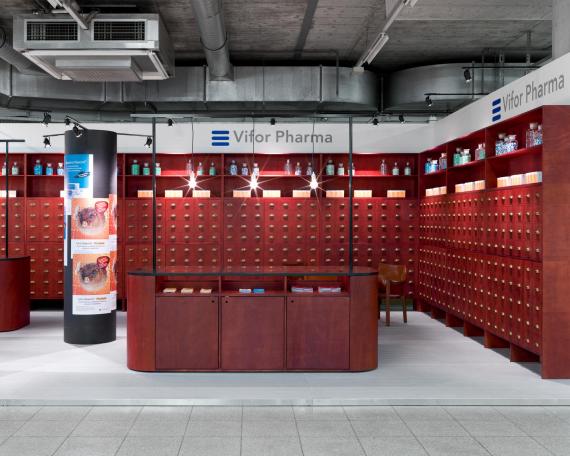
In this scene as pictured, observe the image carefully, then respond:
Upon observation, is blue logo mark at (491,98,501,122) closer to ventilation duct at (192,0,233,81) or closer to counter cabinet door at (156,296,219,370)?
ventilation duct at (192,0,233,81)

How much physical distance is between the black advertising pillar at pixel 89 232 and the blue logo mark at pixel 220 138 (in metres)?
3.05

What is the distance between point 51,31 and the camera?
6.90 metres

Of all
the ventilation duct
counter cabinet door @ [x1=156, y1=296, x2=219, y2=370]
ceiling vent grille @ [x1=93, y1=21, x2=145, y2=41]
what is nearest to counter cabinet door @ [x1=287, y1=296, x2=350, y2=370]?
counter cabinet door @ [x1=156, y1=296, x2=219, y2=370]

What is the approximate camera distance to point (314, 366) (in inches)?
241

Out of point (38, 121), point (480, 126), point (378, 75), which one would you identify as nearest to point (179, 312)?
point (480, 126)

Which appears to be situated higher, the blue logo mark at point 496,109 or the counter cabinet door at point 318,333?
the blue logo mark at point 496,109

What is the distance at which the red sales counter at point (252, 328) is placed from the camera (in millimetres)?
6125

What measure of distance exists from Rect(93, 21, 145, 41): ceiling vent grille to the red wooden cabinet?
3.02m

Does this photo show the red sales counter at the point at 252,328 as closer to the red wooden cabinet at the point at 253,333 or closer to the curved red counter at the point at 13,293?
the red wooden cabinet at the point at 253,333

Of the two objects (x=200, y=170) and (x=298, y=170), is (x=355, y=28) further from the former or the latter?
(x=200, y=170)

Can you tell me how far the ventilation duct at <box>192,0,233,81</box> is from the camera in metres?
6.44

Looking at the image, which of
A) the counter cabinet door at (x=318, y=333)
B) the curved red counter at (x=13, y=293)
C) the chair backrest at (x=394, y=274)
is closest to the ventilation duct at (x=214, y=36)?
the counter cabinet door at (x=318, y=333)

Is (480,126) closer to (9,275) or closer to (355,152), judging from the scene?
(355,152)

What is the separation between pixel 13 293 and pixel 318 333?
466 cm
